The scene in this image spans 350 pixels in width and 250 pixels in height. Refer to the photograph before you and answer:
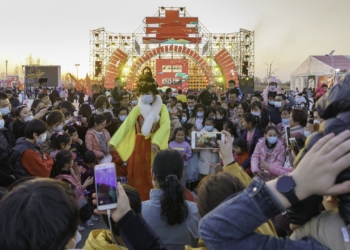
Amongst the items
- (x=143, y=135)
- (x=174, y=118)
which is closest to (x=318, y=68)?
(x=174, y=118)

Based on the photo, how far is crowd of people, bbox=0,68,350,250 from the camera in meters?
0.86

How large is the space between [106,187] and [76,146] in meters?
3.59

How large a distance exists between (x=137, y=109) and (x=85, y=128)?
1484mm

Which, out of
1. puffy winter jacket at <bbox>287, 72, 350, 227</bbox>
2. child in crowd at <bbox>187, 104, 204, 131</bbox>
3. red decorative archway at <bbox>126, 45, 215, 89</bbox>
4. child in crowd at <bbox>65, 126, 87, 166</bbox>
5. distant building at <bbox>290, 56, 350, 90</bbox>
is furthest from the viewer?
distant building at <bbox>290, 56, 350, 90</bbox>

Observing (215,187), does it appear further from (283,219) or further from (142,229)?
(283,219)

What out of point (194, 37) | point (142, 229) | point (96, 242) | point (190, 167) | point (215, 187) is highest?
point (194, 37)

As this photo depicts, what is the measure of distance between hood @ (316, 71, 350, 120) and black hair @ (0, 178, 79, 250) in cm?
83

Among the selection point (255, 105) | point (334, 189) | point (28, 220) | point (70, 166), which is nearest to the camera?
point (334, 189)

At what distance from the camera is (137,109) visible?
14.0 ft

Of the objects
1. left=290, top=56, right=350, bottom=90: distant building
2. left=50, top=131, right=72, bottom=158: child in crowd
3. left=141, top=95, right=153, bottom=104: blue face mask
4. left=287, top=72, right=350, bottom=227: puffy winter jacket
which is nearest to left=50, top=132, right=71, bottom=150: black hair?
left=50, top=131, right=72, bottom=158: child in crowd

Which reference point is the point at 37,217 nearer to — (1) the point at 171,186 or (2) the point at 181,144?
(1) the point at 171,186

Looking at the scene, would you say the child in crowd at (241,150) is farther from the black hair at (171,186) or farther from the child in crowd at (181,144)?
the black hair at (171,186)

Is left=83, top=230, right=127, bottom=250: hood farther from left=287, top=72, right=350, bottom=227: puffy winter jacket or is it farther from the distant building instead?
the distant building

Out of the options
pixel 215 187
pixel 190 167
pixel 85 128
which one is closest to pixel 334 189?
pixel 215 187
